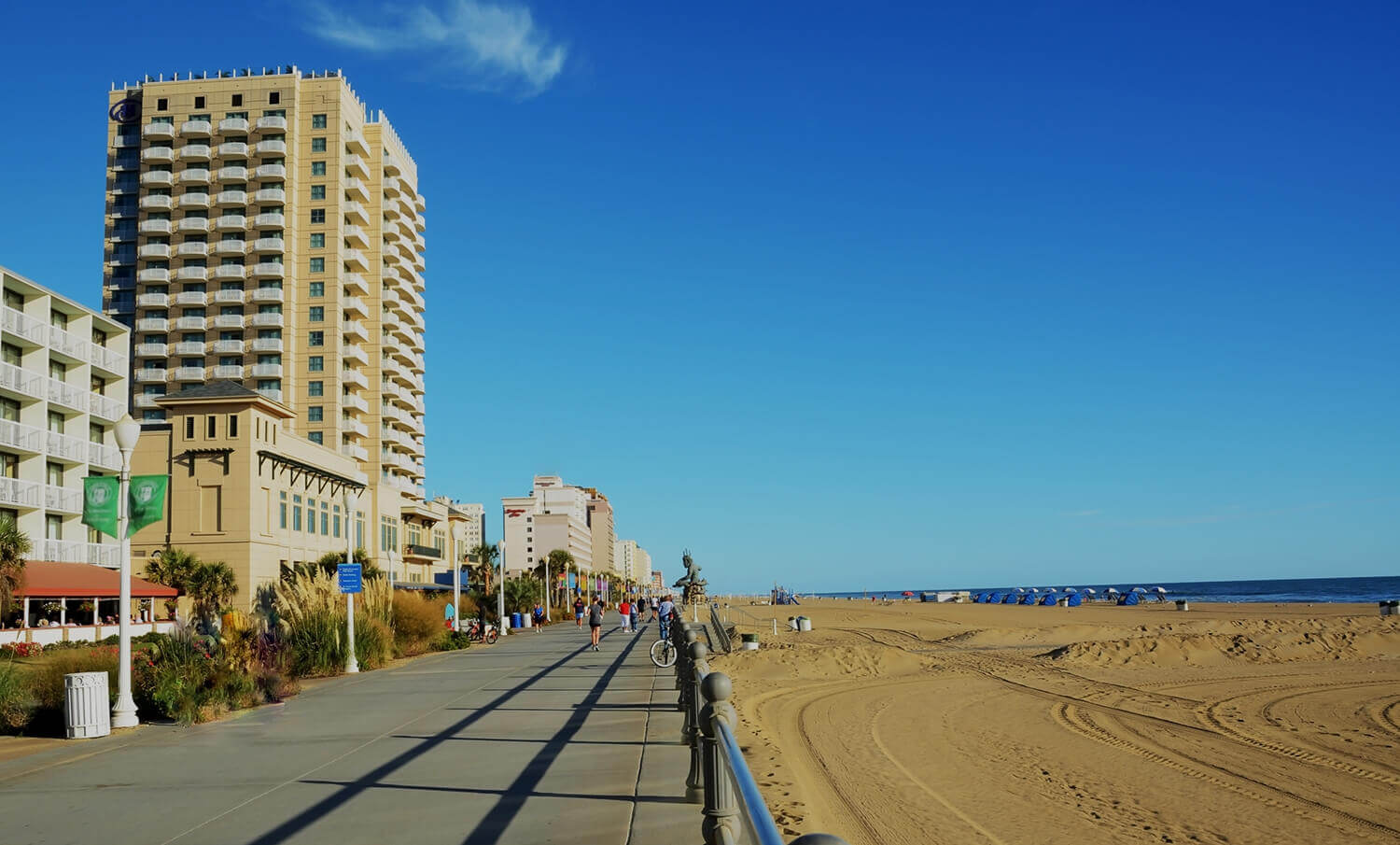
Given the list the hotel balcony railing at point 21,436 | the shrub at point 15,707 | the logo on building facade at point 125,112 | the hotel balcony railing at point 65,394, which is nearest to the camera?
the shrub at point 15,707

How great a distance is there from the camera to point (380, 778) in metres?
9.41

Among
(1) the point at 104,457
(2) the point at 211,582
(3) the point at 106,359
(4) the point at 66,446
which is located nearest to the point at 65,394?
(4) the point at 66,446

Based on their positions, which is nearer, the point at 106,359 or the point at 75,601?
the point at 75,601

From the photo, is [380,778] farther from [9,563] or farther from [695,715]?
[9,563]

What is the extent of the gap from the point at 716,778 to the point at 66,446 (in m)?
48.8

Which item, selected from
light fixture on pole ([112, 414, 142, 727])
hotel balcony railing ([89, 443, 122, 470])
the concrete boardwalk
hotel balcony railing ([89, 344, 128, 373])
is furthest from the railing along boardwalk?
hotel balcony railing ([89, 344, 128, 373])

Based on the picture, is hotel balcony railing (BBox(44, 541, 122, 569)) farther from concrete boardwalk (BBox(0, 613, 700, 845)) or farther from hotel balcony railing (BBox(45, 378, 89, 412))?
concrete boardwalk (BBox(0, 613, 700, 845))

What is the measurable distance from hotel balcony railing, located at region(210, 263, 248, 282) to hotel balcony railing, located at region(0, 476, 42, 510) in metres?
36.1

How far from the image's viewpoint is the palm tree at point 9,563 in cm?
3080

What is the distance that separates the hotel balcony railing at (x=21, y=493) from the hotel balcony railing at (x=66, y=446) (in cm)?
190

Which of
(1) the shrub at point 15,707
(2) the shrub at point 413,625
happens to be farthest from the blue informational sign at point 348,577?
(1) the shrub at point 15,707

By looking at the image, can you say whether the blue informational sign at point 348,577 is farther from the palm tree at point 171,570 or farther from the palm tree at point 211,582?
the palm tree at point 171,570

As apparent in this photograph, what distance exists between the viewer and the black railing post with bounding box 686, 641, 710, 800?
26.9ft

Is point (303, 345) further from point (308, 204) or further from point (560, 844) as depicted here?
point (560, 844)
